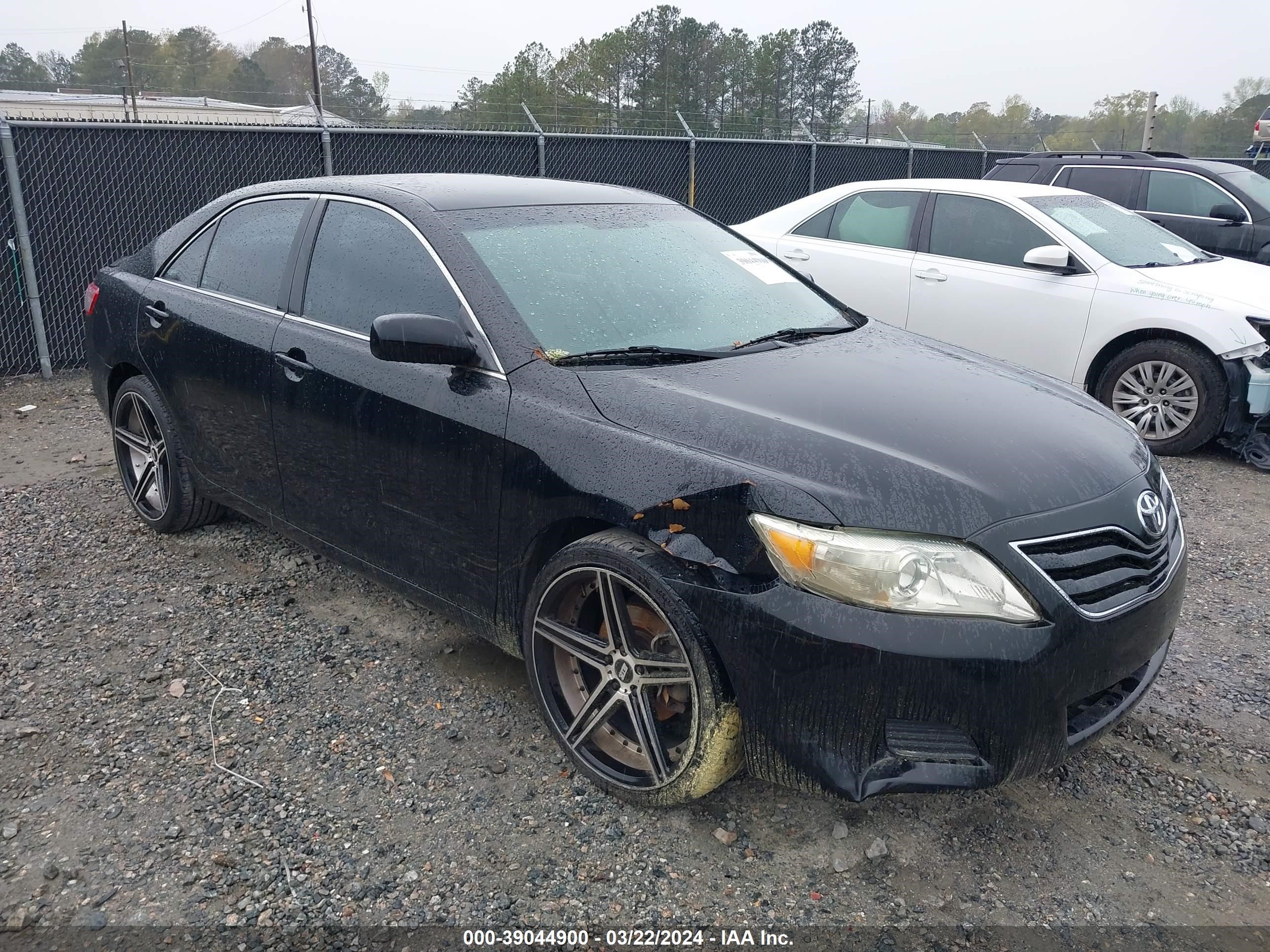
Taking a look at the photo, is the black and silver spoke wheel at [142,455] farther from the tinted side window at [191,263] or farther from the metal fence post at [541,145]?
the metal fence post at [541,145]

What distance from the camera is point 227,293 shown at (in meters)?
4.08

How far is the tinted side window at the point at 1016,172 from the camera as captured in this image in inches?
380

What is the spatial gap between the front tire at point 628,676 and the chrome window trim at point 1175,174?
842 cm

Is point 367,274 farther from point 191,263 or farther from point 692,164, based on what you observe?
point 692,164

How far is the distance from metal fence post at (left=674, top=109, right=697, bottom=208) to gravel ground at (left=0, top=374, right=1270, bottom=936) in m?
9.70

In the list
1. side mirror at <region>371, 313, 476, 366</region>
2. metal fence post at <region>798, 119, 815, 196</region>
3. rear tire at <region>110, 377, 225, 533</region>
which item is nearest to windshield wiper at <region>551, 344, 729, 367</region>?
A: side mirror at <region>371, 313, 476, 366</region>

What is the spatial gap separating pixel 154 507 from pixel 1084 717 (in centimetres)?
416

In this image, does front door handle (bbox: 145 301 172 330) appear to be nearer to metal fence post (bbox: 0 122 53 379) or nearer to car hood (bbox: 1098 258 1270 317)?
metal fence post (bbox: 0 122 53 379)

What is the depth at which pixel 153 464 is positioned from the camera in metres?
4.63

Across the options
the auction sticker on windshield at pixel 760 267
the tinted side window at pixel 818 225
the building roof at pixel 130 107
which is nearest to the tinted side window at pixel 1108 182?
the tinted side window at pixel 818 225

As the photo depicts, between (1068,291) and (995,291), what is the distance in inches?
17.9

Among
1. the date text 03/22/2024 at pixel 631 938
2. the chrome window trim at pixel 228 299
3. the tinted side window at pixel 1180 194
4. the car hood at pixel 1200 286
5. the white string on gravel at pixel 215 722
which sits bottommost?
the date text 03/22/2024 at pixel 631 938

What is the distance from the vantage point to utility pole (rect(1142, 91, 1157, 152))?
17594 millimetres

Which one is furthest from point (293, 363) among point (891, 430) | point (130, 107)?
point (130, 107)
